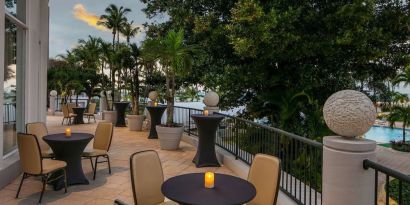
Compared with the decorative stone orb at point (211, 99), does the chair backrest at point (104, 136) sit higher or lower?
lower

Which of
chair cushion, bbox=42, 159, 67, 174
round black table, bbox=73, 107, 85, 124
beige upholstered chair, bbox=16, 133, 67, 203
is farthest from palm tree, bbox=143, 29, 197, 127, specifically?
round black table, bbox=73, 107, 85, 124

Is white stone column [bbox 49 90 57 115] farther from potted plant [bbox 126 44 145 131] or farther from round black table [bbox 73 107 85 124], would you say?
potted plant [bbox 126 44 145 131]

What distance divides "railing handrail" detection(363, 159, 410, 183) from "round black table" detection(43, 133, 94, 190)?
421 cm

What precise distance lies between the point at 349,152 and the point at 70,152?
14.0 ft

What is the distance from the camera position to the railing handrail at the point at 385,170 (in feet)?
6.84

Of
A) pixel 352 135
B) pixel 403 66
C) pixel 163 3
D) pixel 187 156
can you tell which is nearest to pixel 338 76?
pixel 403 66

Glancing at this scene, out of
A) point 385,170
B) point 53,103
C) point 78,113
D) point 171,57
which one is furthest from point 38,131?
point 53,103

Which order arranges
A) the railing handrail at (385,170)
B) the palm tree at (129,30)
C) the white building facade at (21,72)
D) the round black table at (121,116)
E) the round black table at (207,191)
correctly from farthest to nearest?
the palm tree at (129,30) → the round black table at (121,116) → the white building facade at (21,72) → the round black table at (207,191) → the railing handrail at (385,170)

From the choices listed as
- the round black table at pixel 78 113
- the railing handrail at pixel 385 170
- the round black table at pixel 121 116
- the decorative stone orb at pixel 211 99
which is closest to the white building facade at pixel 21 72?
the decorative stone orb at pixel 211 99

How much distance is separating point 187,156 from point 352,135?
539cm

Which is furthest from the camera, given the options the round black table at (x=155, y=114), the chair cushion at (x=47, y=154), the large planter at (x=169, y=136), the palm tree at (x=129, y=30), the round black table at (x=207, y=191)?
the palm tree at (x=129, y=30)

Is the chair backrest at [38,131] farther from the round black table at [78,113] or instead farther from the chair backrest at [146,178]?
the round black table at [78,113]

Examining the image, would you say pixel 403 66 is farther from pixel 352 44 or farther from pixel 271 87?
pixel 271 87

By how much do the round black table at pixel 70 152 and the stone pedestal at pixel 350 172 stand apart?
3944mm
